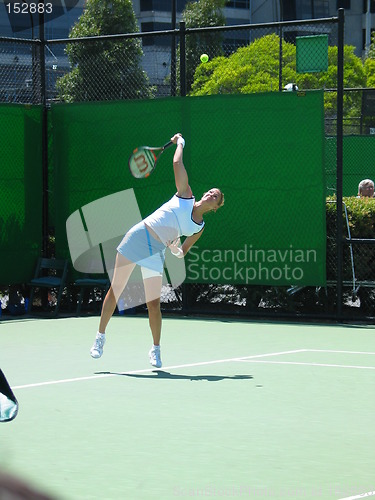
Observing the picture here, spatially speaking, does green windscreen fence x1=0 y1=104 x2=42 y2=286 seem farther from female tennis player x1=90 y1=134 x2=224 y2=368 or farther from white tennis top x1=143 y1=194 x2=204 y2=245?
white tennis top x1=143 y1=194 x2=204 y2=245

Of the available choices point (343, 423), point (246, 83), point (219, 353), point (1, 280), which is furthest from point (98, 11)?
point (343, 423)

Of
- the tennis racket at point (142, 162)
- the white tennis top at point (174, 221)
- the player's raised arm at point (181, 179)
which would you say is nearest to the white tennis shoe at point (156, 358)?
the white tennis top at point (174, 221)

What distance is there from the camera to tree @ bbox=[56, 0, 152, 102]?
65.8ft

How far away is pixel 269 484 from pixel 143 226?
147 inches

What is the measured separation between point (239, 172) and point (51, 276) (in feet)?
9.28

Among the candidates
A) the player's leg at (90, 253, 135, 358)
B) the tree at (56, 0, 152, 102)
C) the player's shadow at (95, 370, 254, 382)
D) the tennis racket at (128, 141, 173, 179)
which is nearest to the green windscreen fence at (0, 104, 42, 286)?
the tree at (56, 0, 152, 102)

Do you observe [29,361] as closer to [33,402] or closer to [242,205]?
[33,402]

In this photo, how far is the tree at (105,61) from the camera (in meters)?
20.0

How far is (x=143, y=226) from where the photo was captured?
784cm

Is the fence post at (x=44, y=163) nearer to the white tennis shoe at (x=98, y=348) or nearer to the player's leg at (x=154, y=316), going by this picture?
the white tennis shoe at (x=98, y=348)

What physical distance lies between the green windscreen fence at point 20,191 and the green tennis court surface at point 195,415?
182 cm

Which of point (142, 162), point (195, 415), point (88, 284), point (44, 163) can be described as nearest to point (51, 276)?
point (88, 284)

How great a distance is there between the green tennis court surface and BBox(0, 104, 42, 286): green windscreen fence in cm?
182

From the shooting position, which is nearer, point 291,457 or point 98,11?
point 291,457
